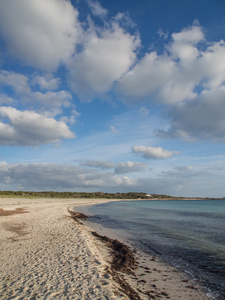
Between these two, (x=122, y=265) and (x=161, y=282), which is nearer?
(x=161, y=282)

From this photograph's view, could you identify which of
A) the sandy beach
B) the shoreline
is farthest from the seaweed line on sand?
the shoreline

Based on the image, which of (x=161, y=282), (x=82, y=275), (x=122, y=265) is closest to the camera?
(x=82, y=275)

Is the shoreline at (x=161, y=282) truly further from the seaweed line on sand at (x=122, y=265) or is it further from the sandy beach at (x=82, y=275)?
the seaweed line on sand at (x=122, y=265)

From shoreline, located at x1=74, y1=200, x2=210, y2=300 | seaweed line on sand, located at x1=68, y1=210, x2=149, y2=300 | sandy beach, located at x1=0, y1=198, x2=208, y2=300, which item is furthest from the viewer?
shoreline, located at x1=74, y1=200, x2=210, y2=300

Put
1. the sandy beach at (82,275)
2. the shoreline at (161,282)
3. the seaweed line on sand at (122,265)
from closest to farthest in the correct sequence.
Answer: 1. the sandy beach at (82,275)
2. the seaweed line on sand at (122,265)
3. the shoreline at (161,282)

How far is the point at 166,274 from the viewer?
31.7 ft

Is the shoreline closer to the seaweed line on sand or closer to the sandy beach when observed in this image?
the sandy beach

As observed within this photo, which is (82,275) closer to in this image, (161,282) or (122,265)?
(122,265)

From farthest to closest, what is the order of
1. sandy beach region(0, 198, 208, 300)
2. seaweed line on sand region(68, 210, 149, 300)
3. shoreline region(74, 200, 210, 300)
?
1. shoreline region(74, 200, 210, 300)
2. seaweed line on sand region(68, 210, 149, 300)
3. sandy beach region(0, 198, 208, 300)

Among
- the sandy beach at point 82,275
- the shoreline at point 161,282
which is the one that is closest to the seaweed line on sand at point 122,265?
the sandy beach at point 82,275

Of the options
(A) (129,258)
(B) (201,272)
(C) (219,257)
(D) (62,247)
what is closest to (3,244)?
(D) (62,247)

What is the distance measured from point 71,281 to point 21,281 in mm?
2092

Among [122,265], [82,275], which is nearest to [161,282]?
[122,265]

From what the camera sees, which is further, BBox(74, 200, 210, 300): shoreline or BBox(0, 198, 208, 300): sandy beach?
BBox(74, 200, 210, 300): shoreline
